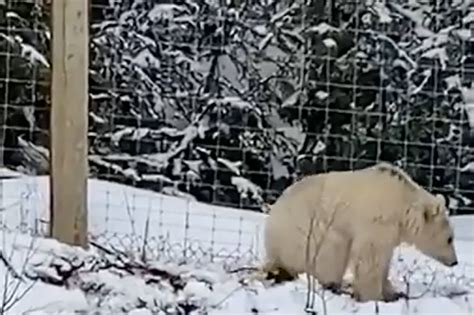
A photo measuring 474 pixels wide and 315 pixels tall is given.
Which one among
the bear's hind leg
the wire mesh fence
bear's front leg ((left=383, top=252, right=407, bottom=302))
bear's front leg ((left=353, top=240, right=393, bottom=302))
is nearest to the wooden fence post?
the bear's hind leg

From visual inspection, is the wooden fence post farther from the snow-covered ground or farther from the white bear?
the white bear

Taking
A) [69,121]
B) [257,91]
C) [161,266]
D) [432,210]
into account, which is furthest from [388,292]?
[257,91]

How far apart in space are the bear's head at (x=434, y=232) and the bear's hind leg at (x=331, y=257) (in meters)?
0.42

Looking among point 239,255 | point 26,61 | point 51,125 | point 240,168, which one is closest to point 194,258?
point 239,255

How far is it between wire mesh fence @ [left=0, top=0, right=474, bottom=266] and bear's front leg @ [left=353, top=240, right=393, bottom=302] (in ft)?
7.96

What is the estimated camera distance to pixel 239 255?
286 inches

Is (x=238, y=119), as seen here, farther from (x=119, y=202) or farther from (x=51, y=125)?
(x=51, y=125)

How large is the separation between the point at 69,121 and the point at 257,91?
2476 mm

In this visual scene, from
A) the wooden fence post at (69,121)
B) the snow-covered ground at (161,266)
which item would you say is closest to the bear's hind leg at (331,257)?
the snow-covered ground at (161,266)

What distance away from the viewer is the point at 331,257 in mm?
6105

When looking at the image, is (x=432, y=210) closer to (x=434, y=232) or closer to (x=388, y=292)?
(x=434, y=232)

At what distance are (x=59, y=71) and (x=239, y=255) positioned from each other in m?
1.58

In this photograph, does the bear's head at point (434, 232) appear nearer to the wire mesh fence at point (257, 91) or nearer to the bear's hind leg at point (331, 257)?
the bear's hind leg at point (331, 257)

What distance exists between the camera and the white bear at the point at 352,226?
6043mm
